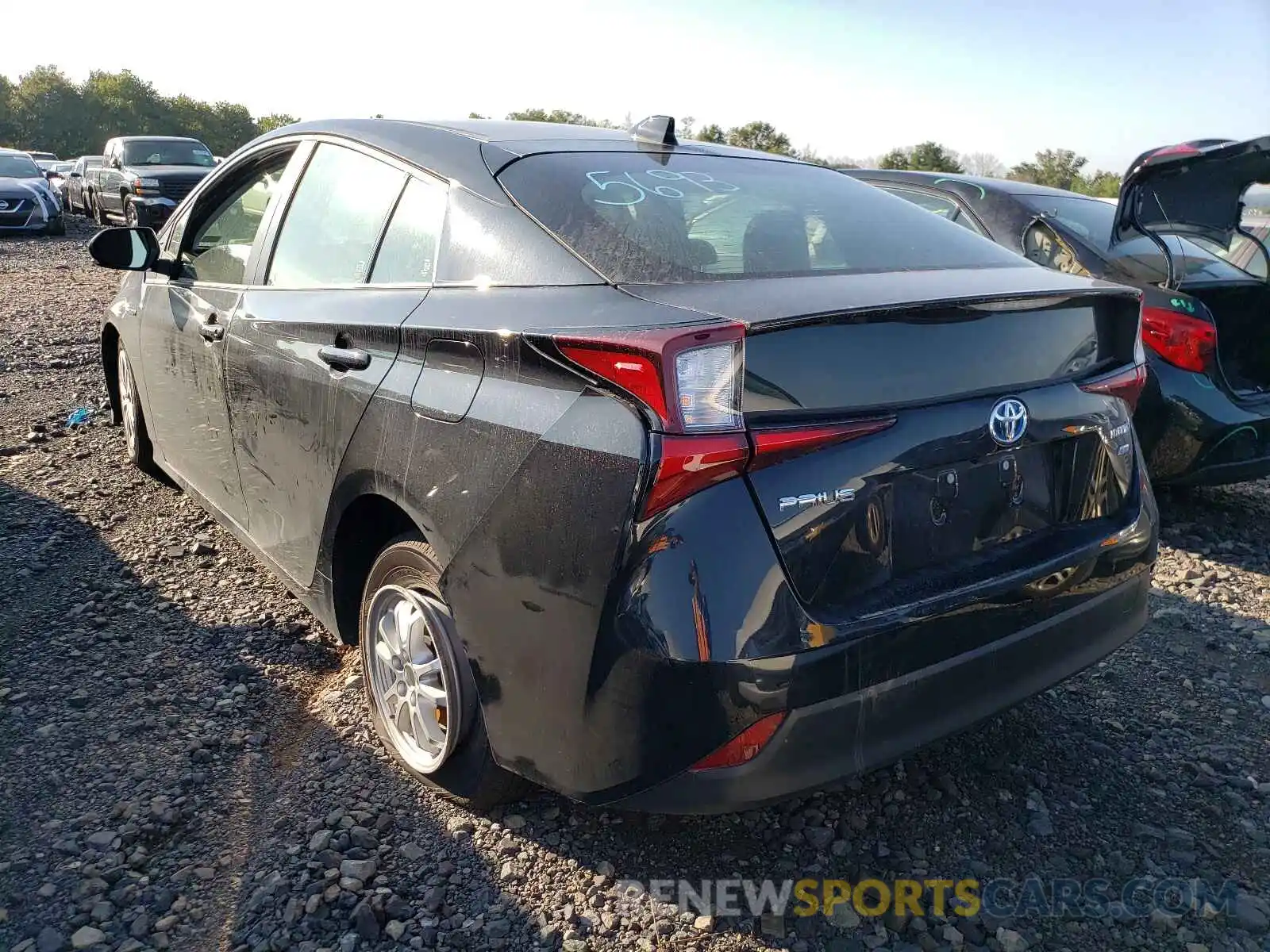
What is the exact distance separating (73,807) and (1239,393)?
15.0ft

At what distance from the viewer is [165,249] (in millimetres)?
3982

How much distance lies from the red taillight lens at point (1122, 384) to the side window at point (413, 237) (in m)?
1.61

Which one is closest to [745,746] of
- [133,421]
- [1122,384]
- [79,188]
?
[1122,384]

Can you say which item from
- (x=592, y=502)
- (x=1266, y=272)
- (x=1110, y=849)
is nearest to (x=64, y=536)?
(x=592, y=502)

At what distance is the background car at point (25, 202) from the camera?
17594 mm

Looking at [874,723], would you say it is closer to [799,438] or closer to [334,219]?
[799,438]

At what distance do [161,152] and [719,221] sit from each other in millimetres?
19473

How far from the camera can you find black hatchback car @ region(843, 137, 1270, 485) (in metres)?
4.14

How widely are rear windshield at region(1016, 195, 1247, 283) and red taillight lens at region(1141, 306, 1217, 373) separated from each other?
21 centimetres

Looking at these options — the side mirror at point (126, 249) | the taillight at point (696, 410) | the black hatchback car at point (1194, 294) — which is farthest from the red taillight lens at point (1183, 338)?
the side mirror at point (126, 249)

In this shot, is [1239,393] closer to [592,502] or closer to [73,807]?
[592,502]

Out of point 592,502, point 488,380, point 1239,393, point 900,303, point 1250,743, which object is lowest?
point 1250,743

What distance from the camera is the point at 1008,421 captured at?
81.6 inches

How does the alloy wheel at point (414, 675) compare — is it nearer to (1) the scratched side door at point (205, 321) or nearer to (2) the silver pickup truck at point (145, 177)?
(1) the scratched side door at point (205, 321)
